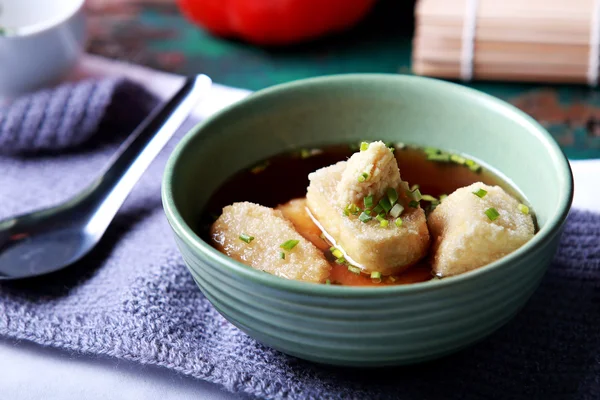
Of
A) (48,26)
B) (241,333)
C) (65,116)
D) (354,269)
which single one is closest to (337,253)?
(354,269)

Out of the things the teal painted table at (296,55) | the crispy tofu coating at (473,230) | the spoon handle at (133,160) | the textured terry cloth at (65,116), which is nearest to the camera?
the crispy tofu coating at (473,230)

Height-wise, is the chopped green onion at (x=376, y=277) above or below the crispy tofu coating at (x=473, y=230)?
below

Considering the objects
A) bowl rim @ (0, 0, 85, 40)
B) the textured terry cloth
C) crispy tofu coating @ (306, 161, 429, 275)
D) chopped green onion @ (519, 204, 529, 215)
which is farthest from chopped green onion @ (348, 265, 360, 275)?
bowl rim @ (0, 0, 85, 40)

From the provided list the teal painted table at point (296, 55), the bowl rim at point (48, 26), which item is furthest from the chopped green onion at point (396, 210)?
the bowl rim at point (48, 26)

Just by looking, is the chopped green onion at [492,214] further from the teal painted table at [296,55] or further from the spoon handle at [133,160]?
the teal painted table at [296,55]

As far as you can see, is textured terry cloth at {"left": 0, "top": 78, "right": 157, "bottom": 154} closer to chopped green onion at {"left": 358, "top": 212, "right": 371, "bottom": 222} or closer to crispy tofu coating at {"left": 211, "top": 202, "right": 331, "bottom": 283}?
crispy tofu coating at {"left": 211, "top": 202, "right": 331, "bottom": 283}

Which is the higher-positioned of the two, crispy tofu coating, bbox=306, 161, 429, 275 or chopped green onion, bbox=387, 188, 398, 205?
chopped green onion, bbox=387, 188, 398, 205

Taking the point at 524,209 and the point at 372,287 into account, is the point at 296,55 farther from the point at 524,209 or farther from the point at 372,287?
the point at 372,287

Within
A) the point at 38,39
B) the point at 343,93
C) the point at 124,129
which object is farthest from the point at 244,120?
the point at 38,39
